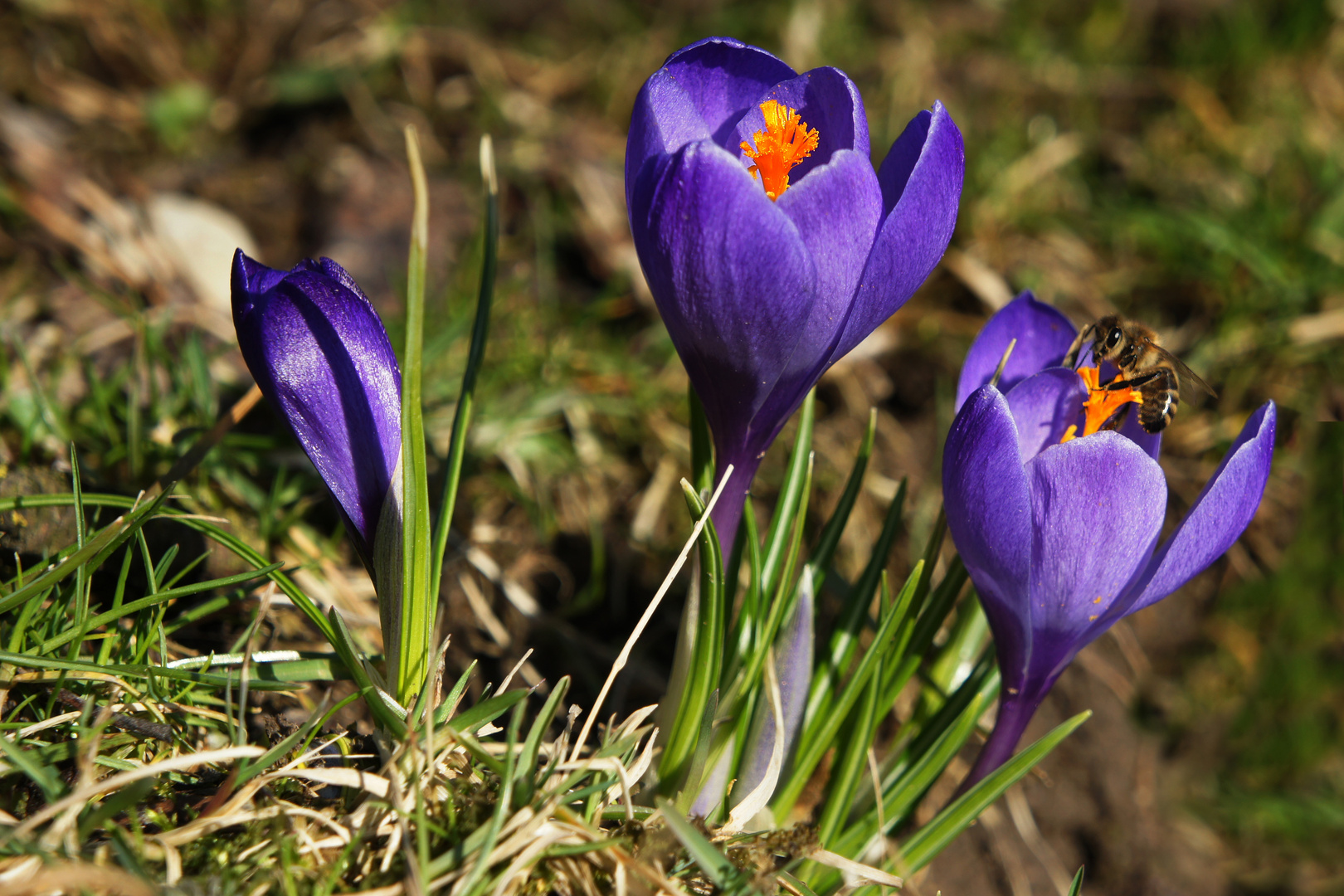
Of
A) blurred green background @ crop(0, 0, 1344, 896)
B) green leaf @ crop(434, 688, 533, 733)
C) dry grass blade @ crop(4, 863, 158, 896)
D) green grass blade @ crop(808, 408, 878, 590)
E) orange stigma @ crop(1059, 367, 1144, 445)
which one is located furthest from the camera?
blurred green background @ crop(0, 0, 1344, 896)

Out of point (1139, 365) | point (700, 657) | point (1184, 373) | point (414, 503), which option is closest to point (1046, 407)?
point (1139, 365)

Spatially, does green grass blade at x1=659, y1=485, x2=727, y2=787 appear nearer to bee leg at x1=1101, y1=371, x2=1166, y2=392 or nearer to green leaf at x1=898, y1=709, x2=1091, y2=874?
green leaf at x1=898, y1=709, x2=1091, y2=874

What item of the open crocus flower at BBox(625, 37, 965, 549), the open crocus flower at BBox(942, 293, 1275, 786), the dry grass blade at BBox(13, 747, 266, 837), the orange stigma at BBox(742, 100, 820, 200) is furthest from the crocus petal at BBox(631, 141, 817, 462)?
the dry grass blade at BBox(13, 747, 266, 837)

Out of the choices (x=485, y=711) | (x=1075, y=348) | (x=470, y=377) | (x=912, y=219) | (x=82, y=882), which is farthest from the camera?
(x=1075, y=348)

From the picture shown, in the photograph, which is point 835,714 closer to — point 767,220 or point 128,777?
point 767,220

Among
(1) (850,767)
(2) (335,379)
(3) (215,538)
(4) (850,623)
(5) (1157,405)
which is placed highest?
(2) (335,379)

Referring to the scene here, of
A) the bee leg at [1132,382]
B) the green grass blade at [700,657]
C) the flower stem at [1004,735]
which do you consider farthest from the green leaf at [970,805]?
the bee leg at [1132,382]
